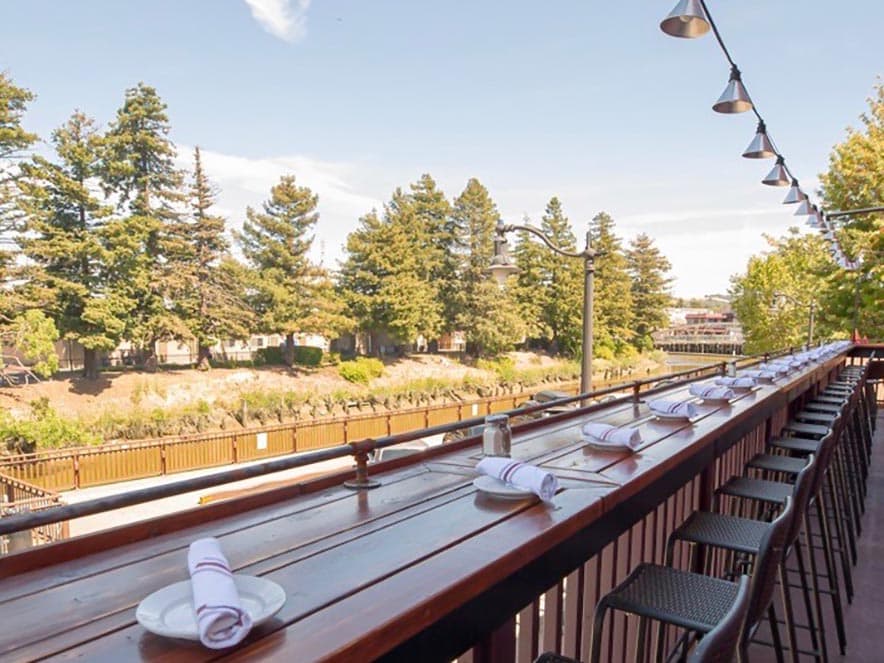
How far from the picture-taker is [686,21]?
3.22 meters

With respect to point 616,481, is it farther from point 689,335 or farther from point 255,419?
point 689,335

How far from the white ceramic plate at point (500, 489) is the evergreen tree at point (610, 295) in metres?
28.1

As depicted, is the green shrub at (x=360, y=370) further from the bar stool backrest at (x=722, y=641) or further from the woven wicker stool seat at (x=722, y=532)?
the bar stool backrest at (x=722, y=641)

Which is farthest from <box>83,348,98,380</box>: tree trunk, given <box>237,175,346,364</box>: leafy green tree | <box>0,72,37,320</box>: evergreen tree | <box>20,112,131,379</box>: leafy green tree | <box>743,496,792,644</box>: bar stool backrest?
<box>743,496,792,644</box>: bar stool backrest

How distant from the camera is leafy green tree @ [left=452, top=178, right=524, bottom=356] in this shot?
2448 cm

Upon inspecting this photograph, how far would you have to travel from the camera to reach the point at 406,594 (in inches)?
35.7

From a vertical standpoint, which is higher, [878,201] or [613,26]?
[613,26]

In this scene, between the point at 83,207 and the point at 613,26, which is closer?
the point at 613,26

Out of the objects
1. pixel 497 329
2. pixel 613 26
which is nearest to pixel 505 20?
pixel 613 26

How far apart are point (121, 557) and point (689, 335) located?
137 feet

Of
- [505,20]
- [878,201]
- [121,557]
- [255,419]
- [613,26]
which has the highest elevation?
[505,20]

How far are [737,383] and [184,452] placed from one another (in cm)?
1049

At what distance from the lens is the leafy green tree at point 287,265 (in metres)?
19.8

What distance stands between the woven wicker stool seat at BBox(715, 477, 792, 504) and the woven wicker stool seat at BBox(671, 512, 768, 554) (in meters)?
0.42
